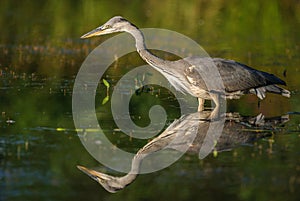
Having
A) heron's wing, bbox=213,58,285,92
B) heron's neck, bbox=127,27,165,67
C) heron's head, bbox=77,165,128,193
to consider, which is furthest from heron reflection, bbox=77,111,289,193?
heron's neck, bbox=127,27,165,67

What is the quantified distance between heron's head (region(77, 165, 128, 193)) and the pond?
0.06m

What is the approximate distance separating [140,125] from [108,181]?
2.56m

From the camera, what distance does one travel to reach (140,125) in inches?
373

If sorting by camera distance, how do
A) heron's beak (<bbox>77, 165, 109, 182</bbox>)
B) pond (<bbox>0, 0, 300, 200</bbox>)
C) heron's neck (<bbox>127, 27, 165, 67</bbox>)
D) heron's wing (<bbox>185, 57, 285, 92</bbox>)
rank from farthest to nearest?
1. heron's neck (<bbox>127, 27, 165, 67</bbox>)
2. heron's wing (<bbox>185, 57, 285, 92</bbox>)
3. heron's beak (<bbox>77, 165, 109, 182</bbox>)
4. pond (<bbox>0, 0, 300, 200</bbox>)

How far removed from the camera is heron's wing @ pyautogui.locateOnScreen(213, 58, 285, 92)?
10.4 metres

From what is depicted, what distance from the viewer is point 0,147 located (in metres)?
8.07

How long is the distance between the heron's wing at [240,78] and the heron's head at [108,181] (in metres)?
3.72

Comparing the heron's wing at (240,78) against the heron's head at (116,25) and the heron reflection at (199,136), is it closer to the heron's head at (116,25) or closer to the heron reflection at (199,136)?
the heron reflection at (199,136)

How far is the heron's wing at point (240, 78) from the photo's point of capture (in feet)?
34.2

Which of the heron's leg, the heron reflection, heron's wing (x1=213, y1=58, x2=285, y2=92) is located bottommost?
the heron reflection

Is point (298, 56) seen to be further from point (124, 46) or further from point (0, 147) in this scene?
point (0, 147)

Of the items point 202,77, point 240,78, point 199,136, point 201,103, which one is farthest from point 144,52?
point 199,136

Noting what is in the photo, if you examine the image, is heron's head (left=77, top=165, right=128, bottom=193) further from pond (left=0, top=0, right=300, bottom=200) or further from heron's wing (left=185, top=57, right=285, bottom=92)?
heron's wing (left=185, top=57, right=285, bottom=92)

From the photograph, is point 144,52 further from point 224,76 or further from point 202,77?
point 224,76
